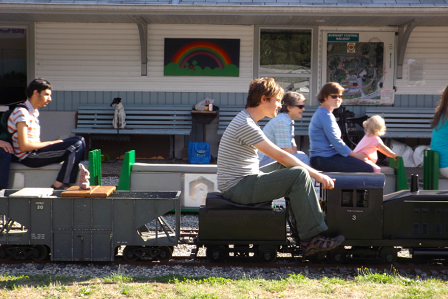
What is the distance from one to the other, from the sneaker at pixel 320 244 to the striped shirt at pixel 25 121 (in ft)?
11.9

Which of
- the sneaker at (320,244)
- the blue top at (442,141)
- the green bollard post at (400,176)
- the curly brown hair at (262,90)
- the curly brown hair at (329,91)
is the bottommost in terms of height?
the sneaker at (320,244)

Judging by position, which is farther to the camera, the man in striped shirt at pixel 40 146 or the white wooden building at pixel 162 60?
the white wooden building at pixel 162 60

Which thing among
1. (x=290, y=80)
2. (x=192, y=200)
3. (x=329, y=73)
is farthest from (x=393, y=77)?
(x=192, y=200)

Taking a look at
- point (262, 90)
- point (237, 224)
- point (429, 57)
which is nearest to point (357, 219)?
point (237, 224)

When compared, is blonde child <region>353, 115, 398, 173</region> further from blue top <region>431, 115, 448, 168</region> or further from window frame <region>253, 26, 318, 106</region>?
window frame <region>253, 26, 318, 106</region>

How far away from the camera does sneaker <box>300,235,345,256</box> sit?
4246 mm

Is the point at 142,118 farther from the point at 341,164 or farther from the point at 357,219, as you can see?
the point at 357,219

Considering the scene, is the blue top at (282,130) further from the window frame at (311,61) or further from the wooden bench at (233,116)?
the window frame at (311,61)

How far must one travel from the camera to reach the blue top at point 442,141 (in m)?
5.75

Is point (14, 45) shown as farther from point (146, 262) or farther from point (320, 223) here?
point (320, 223)

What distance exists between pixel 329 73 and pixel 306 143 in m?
1.69

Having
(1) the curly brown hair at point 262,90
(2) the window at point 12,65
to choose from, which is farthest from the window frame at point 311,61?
(1) the curly brown hair at point 262,90

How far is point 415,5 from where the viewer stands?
29.8ft

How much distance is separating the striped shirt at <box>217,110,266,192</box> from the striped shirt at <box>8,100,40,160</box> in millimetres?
2758
